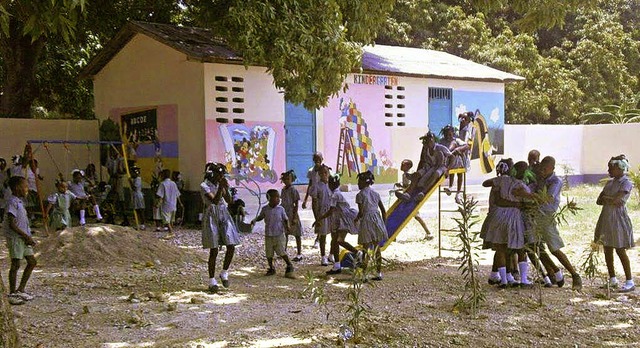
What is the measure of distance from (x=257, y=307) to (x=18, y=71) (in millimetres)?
12278

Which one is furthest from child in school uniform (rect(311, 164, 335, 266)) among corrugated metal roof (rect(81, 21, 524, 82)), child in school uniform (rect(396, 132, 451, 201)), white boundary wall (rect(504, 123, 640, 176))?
white boundary wall (rect(504, 123, 640, 176))

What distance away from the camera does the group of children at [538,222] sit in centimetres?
740

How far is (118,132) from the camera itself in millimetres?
15727

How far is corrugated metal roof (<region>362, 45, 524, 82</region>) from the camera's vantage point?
53.3 feet

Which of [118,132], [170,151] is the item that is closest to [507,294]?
[170,151]

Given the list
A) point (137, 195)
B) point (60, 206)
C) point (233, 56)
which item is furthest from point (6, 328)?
point (233, 56)

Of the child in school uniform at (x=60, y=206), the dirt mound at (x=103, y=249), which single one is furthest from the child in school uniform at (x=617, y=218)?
the child in school uniform at (x=60, y=206)

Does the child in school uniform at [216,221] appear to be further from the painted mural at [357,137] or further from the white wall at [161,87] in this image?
the painted mural at [357,137]

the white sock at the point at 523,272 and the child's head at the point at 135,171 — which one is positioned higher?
the child's head at the point at 135,171

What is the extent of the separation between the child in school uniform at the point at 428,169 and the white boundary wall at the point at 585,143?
1112 cm

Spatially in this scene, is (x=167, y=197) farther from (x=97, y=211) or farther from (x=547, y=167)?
(x=547, y=167)

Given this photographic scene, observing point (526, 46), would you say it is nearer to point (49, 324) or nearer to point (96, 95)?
point (96, 95)

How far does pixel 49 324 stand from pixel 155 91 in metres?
9.12

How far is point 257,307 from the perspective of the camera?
22.6ft
